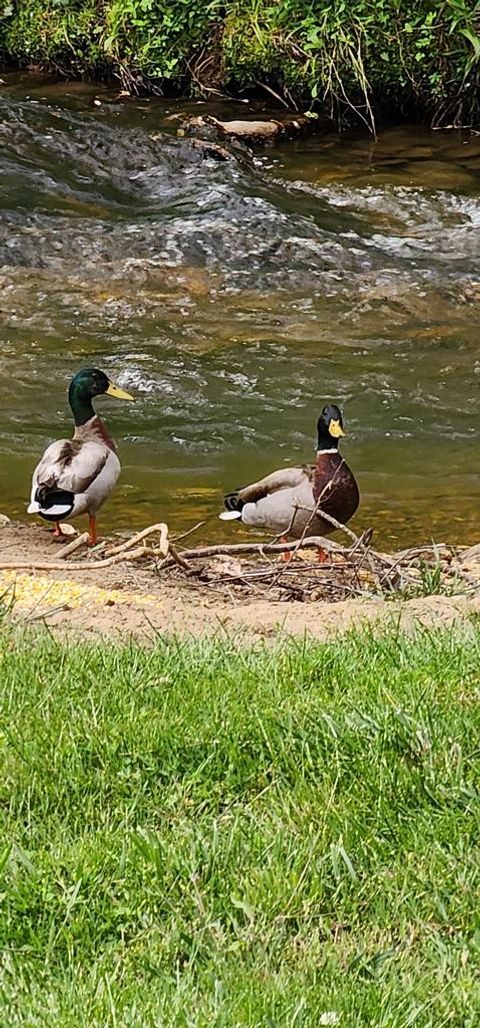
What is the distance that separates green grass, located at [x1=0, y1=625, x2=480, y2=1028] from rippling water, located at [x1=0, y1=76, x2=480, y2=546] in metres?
3.48

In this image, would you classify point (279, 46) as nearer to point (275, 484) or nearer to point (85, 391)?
point (85, 391)

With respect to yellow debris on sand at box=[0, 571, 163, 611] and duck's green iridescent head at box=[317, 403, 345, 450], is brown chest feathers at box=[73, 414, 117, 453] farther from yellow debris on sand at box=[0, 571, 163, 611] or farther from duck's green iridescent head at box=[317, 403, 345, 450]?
yellow debris on sand at box=[0, 571, 163, 611]

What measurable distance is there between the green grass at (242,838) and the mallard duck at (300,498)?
2.63m

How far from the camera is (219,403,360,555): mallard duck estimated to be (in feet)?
22.3

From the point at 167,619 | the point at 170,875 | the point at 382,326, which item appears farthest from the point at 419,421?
the point at 170,875

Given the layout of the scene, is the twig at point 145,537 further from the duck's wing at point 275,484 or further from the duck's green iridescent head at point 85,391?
the duck's green iridescent head at point 85,391

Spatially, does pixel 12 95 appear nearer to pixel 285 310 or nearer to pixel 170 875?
pixel 285 310

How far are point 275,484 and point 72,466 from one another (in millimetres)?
1112

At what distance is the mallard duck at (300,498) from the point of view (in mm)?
6801

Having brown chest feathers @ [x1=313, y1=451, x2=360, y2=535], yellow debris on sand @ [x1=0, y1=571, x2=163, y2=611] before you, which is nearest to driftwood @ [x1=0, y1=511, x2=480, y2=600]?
brown chest feathers @ [x1=313, y1=451, x2=360, y2=535]

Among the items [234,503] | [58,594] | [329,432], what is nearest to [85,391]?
[234,503]

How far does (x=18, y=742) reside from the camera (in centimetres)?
359

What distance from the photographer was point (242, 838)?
10.5 feet

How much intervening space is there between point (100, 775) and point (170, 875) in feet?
1.55
